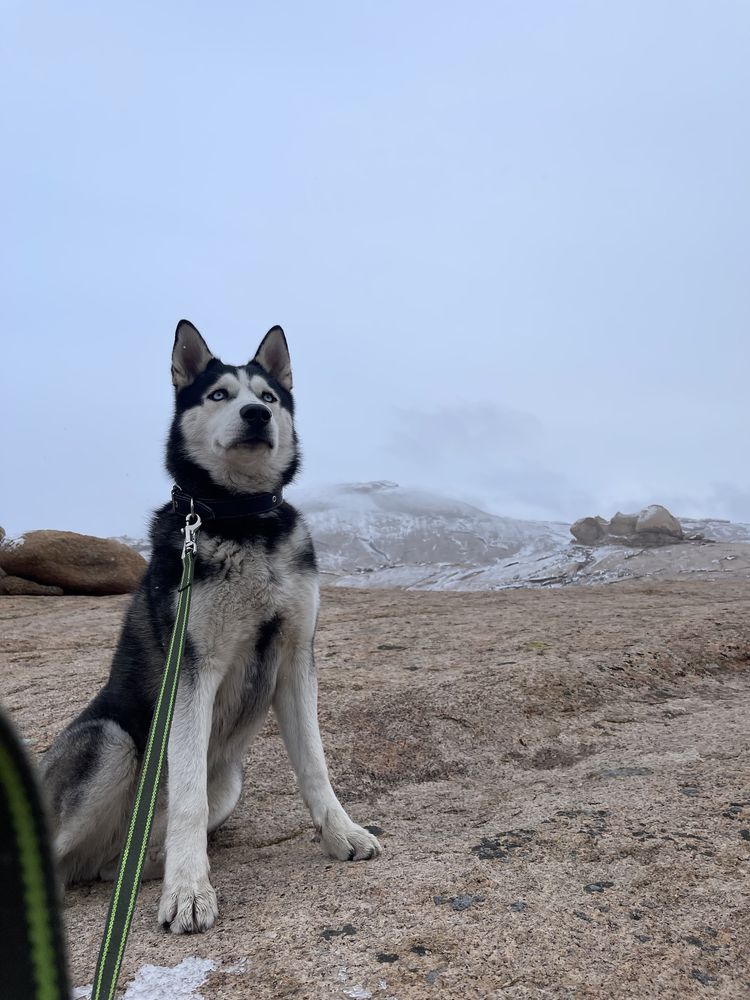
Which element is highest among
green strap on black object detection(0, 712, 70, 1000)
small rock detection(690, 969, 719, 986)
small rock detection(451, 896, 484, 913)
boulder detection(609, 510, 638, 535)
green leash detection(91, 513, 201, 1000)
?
boulder detection(609, 510, 638, 535)

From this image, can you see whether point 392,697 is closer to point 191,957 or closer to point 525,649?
point 525,649

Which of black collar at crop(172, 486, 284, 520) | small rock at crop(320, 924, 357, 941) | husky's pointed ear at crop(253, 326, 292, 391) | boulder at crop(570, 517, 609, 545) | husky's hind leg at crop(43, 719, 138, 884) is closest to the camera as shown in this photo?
small rock at crop(320, 924, 357, 941)

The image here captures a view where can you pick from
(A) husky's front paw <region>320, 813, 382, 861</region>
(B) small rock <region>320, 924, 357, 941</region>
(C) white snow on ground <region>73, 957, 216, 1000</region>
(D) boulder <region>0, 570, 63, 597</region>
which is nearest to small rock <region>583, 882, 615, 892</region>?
(B) small rock <region>320, 924, 357, 941</region>

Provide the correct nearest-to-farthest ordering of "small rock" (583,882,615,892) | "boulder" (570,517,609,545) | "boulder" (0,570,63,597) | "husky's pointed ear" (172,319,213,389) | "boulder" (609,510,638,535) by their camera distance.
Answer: "small rock" (583,882,615,892) < "husky's pointed ear" (172,319,213,389) < "boulder" (0,570,63,597) < "boulder" (609,510,638,535) < "boulder" (570,517,609,545)

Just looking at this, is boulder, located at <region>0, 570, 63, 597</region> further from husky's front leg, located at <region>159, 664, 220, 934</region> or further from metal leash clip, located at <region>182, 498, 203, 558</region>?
husky's front leg, located at <region>159, 664, 220, 934</region>

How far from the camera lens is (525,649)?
623 cm

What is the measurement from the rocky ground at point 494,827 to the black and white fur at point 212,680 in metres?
0.26

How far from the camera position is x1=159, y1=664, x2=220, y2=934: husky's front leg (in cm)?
257

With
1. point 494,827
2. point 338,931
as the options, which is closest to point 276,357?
point 494,827

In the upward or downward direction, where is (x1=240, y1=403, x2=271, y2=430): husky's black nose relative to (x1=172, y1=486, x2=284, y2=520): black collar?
upward

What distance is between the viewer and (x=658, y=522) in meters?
22.6

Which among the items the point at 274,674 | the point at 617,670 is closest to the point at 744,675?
the point at 617,670

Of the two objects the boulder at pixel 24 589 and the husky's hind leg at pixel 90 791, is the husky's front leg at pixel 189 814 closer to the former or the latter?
the husky's hind leg at pixel 90 791

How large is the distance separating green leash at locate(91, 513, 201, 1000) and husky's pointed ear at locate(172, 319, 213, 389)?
107 centimetres
